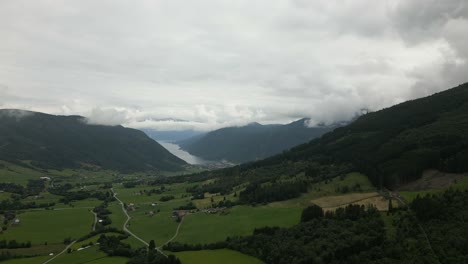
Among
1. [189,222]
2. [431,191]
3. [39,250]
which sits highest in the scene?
[431,191]

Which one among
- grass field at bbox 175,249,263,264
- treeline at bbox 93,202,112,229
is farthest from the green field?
treeline at bbox 93,202,112,229

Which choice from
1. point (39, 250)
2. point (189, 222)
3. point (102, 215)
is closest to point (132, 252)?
point (39, 250)

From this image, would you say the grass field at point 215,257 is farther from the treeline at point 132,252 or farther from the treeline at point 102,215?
the treeline at point 102,215

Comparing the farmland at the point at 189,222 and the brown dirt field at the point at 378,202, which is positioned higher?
the brown dirt field at the point at 378,202

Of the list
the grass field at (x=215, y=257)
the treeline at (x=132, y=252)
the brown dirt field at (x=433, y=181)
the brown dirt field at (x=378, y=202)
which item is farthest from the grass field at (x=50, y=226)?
the brown dirt field at (x=433, y=181)

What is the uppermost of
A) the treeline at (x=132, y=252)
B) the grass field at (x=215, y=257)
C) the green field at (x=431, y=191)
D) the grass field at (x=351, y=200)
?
the green field at (x=431, y=191)

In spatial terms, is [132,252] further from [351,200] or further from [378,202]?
[378,202]
